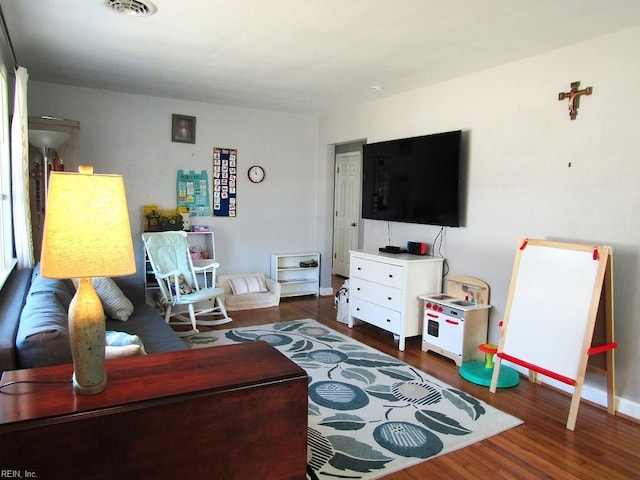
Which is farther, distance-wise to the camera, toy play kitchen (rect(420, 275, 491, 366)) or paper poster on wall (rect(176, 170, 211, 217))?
paper poster on wall (rect(176, 170, 211, 217))

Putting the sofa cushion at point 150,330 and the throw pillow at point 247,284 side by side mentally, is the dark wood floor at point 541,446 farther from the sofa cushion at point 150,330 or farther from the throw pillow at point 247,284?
the throw pillow at point 247,284

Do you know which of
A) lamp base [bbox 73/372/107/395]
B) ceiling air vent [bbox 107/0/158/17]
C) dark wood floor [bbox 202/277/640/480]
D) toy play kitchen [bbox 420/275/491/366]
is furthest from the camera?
toy play kitchen [bbox 420/275/491/366]

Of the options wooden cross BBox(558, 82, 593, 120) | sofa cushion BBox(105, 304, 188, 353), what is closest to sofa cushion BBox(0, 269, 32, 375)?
sofa cushion BBox(105, 304, 188, 353)

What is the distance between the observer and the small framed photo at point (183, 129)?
5090 mm

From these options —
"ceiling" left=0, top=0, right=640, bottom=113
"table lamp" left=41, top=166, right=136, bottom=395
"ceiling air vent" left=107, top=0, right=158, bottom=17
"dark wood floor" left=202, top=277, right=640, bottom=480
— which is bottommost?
"dark wood floor" left=202, top=277, right=640, bottom=480

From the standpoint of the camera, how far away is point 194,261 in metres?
5.12

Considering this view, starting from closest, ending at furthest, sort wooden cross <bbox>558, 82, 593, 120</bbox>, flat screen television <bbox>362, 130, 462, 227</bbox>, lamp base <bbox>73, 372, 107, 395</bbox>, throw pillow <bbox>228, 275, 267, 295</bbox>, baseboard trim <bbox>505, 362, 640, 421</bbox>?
lamp base <bbox>73, 372, 107, 395</bbox> < baseboard trim <bbox>505, 362, 640, 421</bbox> < wooden cross <bbox>558, 82, 593, 120</bbox> < flat screen television <bbox>362, 130, 462, 227</bbox> < throw pillow <bbox>228, 275, 267, 295</bbox>

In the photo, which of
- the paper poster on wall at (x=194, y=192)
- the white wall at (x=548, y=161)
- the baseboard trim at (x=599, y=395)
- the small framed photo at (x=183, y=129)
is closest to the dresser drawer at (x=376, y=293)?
the white wall at (x=548, y=161)

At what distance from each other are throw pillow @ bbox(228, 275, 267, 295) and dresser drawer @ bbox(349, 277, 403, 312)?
1435 mm

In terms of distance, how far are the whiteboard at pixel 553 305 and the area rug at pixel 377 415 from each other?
1.60ft

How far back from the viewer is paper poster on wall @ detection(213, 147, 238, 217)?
5371 mm

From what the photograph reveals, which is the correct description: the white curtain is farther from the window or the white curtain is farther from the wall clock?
the wall clock

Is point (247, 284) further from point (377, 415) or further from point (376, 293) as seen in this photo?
point (377, 415)

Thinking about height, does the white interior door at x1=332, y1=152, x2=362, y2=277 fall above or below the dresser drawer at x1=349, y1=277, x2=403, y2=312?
above
